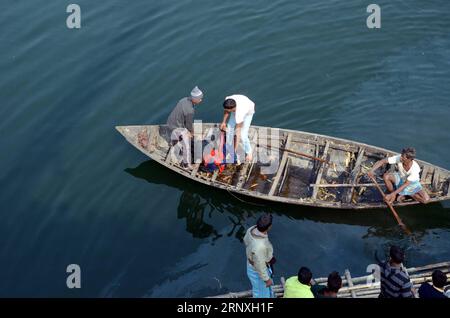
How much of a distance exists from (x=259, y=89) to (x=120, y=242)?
783 centimetres

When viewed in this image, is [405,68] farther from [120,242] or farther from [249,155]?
[120,242]

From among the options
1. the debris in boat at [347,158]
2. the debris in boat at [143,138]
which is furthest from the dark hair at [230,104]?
the debris in boat at [347,158]

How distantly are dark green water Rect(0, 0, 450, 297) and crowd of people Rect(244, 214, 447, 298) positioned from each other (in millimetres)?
3286

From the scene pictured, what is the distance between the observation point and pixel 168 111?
59.2ft

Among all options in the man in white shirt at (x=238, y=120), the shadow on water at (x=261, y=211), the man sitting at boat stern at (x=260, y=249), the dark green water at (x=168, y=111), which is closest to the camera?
the man sitting at boat stern at (x=260, y=249)

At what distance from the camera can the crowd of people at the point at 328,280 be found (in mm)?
8914

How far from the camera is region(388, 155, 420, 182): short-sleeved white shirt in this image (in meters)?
12.8

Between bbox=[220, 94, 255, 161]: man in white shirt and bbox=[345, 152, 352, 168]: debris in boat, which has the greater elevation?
bbox=[220, 94, 255, 161]: man in white shirt

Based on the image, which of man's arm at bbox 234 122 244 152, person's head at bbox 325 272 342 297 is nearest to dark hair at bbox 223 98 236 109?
man's arm at bbox 234 122 244 152

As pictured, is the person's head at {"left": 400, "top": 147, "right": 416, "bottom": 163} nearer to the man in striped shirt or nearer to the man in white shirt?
the man in striped shirt

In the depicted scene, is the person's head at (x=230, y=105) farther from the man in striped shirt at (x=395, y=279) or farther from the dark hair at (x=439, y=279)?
the dark hair at (x=439, y=279)

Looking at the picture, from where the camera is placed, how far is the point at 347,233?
13977mm

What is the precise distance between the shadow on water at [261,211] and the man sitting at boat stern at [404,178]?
3.29 ft

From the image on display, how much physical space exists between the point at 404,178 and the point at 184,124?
20.1ft
